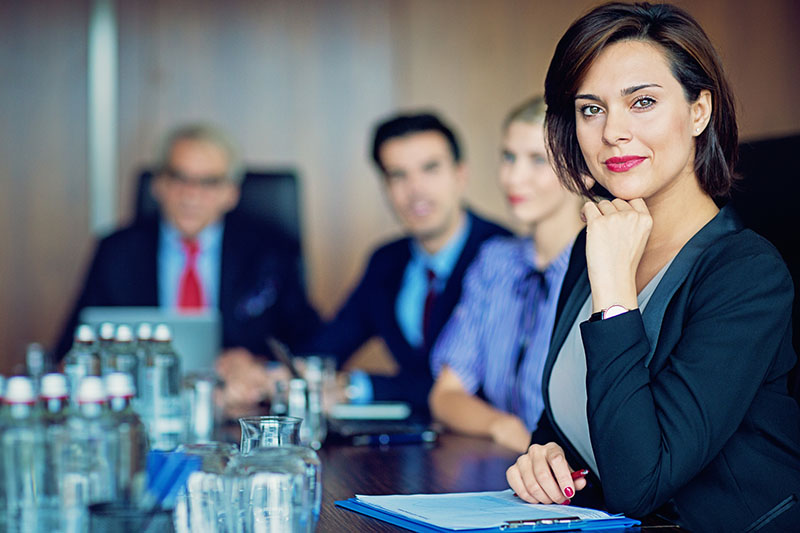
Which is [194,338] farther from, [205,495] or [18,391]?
[18,391]

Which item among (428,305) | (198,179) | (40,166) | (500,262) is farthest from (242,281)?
(40,166)

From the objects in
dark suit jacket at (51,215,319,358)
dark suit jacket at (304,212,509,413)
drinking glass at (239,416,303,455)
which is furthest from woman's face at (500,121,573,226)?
drinking glass at (239,416,303,455)

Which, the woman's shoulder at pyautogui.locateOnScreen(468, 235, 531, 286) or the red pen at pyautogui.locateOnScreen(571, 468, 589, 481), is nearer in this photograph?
the red pen at pyautogui.locateOnScreen(571, 468, 589, 481)

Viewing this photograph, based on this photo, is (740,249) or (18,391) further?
(740,249)

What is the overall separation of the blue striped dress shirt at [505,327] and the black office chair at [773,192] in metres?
0.58

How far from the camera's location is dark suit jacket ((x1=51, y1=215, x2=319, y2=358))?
3.58m

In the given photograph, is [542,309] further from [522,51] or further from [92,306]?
[522,51]

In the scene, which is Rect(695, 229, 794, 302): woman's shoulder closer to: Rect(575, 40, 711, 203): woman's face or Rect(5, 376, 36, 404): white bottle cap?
Rect(575, 40, 711, 203): woman's face

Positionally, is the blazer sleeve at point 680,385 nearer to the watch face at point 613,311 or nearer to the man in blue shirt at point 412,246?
the watch face at point 613,311

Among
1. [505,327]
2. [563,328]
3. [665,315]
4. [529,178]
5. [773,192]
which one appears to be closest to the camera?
[665,315]

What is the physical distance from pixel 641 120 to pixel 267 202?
2441 mm

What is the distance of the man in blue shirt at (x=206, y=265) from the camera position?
3.58 metres

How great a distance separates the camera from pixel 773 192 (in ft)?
5.69

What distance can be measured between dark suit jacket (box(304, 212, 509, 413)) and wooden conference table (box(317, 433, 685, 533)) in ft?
3.72
